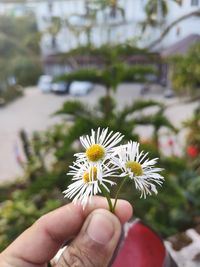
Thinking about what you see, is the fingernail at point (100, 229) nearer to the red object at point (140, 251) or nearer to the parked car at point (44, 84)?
the red object at point (140, 251)

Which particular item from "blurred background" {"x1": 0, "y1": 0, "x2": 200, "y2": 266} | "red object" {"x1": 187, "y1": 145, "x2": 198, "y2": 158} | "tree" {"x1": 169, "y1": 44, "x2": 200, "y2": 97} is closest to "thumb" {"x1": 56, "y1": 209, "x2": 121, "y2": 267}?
"blurred background" {"x1": 0, "y1": 0, "x2": 200, "y2": 266}

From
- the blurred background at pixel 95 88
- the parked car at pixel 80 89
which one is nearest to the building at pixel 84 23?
the blurred background at pixel 95 88

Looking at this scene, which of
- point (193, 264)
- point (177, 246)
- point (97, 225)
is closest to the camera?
point (97, 225)

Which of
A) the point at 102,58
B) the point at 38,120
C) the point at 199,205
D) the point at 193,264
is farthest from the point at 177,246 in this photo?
the point at 38,120

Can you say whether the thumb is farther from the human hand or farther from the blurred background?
the blurred background

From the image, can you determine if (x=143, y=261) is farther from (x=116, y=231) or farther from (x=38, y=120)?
(x=38, y=120)
